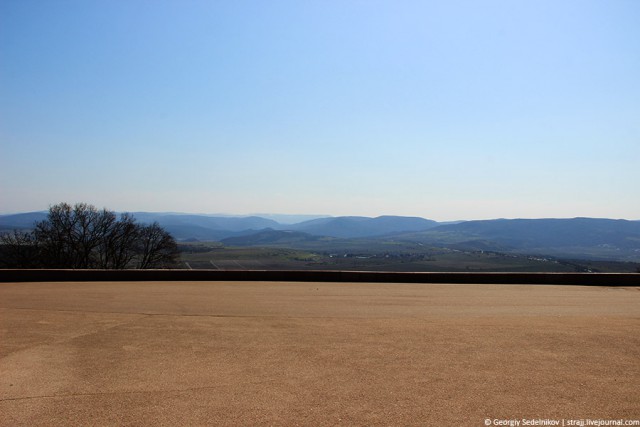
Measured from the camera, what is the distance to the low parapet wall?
1781 centimetres

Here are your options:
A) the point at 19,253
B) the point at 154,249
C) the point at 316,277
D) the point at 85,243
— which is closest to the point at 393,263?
the point at 154,249

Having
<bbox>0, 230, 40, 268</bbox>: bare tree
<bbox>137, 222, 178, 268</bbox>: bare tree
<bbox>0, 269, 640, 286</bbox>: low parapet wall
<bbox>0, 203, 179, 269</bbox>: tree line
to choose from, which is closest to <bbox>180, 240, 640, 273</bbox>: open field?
<bbox>137, 222, 178, 268</bbox>: bare tree

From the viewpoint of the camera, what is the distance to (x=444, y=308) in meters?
11.8

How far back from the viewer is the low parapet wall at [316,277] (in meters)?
17.8

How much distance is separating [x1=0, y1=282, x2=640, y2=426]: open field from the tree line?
25.7m

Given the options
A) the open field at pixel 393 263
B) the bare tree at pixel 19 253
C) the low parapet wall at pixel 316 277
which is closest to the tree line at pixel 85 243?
the bare tree at pixel 19 253

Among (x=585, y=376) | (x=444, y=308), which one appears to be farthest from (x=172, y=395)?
(x=444, y=308)

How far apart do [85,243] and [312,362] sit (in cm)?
3534

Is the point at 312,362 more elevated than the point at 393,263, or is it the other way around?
the point at 312,362

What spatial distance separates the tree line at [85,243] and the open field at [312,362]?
84.4 ft

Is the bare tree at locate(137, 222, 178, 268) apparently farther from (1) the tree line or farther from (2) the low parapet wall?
(2) the low parapet wall

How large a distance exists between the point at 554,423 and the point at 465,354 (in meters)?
2.43

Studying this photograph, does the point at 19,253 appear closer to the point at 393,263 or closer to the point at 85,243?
the point at 85,243

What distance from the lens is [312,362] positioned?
666cm
